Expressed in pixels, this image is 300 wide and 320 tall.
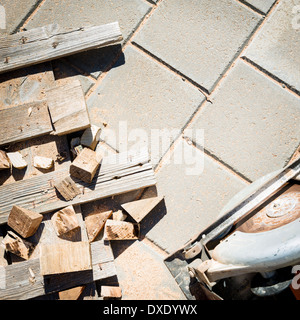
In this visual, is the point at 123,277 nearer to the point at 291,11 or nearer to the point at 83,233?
the point at 83,233

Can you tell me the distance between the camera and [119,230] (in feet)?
8.50

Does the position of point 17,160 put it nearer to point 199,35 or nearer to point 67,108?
point 67,108

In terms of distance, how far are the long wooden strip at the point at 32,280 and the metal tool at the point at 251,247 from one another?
67 centimetres

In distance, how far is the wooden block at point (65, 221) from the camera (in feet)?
8.36

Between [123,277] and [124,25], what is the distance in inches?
89.1

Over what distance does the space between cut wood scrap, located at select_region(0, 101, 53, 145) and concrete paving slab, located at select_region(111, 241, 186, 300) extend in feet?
3.74

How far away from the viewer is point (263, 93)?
2906 mm

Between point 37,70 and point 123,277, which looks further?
point 37,70

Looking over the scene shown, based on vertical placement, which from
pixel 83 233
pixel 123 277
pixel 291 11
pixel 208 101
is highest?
pixel 291 11

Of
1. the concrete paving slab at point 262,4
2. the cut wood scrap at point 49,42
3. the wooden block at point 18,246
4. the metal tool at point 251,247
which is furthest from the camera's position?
the concrete paving slab at point 262,4

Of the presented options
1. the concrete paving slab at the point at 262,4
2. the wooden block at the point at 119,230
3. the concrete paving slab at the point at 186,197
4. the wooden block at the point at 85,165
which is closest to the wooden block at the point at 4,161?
the wooden block at the point at 85,165

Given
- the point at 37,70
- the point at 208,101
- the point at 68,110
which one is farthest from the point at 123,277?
the point at 37,70

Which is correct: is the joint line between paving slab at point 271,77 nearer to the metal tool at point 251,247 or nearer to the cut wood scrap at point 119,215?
the metal tool at point 251,247

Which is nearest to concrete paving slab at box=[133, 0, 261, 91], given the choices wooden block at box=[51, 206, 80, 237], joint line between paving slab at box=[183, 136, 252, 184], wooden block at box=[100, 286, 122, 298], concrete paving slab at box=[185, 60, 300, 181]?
concrete paving slab at box=[185, 60, 300, 181]
